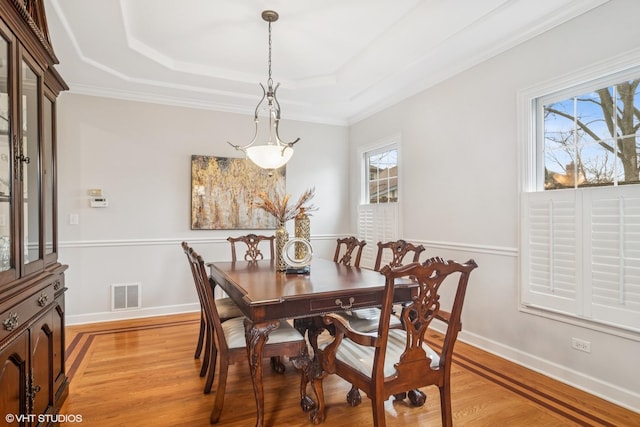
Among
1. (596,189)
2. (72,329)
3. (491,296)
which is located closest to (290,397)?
(491,296)

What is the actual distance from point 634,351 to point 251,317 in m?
2.34

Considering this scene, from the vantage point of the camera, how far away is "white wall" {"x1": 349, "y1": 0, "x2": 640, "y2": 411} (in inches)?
91.5

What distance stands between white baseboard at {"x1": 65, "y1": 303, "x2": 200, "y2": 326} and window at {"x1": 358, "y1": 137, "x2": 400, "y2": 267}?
242 centimetres

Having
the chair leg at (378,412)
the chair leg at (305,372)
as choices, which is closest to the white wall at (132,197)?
the chair leg at (305,372)

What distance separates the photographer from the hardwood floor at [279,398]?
2.10m

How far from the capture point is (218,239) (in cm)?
459

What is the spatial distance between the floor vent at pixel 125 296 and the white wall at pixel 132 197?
2.2 inches

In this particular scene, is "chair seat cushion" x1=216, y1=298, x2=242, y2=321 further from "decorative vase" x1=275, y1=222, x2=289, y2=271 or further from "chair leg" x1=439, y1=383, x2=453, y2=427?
"chair leg" x1=439, y1=383, x2=453, y2=427

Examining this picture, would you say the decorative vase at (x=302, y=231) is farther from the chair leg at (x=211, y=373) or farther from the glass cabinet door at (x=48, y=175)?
the glass cabinet door at (x=48, y=175)

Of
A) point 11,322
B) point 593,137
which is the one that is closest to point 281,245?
point 11,322

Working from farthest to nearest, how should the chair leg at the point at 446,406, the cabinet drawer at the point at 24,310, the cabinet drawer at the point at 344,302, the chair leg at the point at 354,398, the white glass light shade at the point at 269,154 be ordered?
1. the white glass light shade at the point at 269,154
2. the chair leg at the point at 354,398
3. the cabinet drawer at the point at 344,302
4. the chair leg at the point at 446,406
5. the cabinet drawer at the point at 24,310

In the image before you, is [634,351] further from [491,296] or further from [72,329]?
[72,329]

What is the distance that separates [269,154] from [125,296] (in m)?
2.69

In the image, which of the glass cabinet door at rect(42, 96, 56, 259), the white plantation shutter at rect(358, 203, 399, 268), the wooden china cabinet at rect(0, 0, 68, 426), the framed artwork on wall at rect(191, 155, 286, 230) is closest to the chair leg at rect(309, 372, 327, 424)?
the wooden china cabinet at rect(0, 0, 68, 426)
